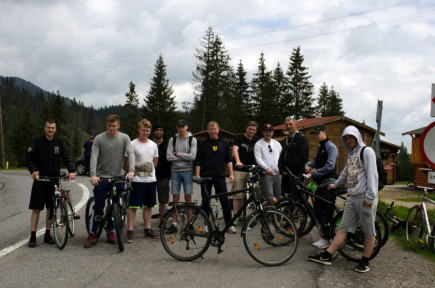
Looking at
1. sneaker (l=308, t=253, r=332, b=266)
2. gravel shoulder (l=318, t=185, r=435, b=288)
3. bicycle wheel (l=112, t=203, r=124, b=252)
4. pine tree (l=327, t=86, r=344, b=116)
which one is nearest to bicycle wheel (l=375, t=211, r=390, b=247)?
gravel shoulder (l=318, t=185, r=435, b=288)

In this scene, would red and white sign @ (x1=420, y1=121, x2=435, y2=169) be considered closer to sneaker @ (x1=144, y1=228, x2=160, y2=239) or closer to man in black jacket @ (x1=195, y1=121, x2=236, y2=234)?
man in black jacket @ (x1=195, y1=121, x2=236, y2=234)

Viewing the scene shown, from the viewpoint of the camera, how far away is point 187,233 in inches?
220

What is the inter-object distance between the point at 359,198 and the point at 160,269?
2749 millimetres

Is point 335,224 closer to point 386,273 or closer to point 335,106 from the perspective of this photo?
point 386,273

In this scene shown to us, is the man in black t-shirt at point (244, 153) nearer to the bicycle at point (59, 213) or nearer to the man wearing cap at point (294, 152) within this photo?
the man wearing cap at point (294, 152)

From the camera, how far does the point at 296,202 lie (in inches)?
255

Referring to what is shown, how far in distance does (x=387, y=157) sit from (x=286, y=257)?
32.2m

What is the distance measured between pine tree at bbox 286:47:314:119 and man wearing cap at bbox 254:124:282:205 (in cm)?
5322

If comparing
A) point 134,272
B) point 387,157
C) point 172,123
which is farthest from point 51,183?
point 172,123

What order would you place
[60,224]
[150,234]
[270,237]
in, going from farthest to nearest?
1. [150,234]
2. [60,224]
3. [270,237]

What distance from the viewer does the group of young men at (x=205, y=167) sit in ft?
17.2

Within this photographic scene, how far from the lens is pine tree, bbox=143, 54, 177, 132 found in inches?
1992

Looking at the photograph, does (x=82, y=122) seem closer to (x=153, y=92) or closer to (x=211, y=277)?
(x=153, y=92)

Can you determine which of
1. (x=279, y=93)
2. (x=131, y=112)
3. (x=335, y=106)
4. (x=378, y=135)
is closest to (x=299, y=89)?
(x=279, y=93)
